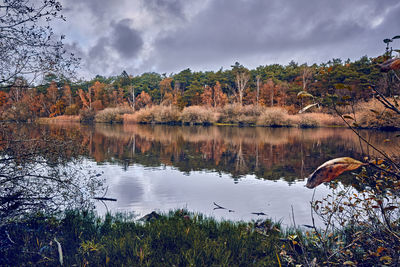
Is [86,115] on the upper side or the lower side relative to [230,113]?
lower

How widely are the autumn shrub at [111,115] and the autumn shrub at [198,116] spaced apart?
1308cm

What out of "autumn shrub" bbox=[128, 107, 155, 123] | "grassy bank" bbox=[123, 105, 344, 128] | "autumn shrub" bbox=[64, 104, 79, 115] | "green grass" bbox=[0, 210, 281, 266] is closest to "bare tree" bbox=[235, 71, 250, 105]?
"grassy bank" bbox=[123, 105, 344, 128]

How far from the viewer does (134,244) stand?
10.1 feet

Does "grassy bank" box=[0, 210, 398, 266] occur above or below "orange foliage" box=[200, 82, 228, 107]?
below

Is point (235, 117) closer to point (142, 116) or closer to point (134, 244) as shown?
point (142, 116)

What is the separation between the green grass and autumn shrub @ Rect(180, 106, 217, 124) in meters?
35.8

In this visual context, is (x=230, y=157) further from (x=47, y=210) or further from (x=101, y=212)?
(x=47, y=210)

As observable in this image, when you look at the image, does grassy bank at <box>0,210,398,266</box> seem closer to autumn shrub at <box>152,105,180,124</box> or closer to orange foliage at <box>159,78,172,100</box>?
autumn shrub at <box>152,105,180,124</box>

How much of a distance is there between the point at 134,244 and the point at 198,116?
36.9m

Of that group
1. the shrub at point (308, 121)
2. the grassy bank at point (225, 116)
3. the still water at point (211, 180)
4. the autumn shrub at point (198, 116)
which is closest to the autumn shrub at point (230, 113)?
the grassy bank at point (225, 116)

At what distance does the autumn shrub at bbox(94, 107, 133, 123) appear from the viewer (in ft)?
154

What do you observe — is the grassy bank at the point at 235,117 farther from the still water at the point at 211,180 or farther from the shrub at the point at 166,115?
the still water at the point at 211,180

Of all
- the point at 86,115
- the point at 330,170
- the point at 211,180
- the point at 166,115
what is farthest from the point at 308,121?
the point at 86,115

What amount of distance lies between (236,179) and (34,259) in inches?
243
